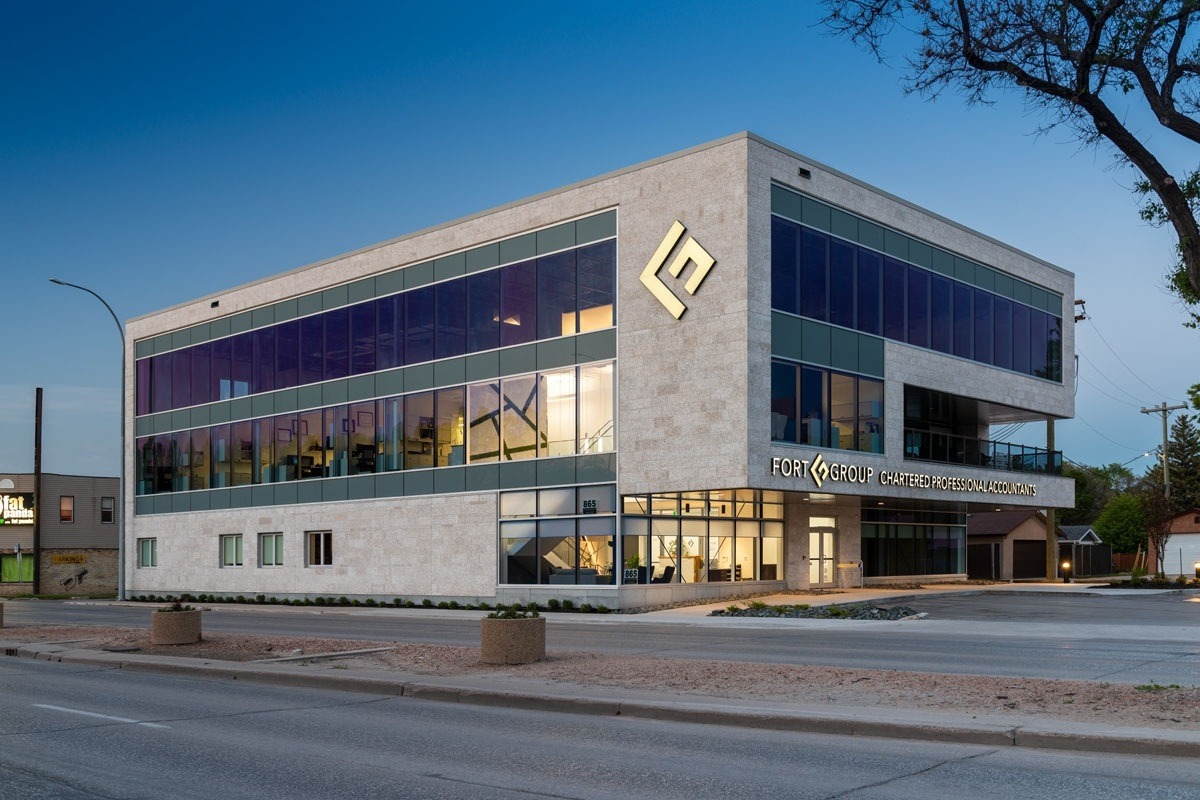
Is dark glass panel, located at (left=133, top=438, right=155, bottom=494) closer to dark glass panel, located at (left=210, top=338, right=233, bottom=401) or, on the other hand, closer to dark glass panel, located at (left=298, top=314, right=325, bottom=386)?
dark glass panel, located at (left=210, top=338, right=233, bottom=401)

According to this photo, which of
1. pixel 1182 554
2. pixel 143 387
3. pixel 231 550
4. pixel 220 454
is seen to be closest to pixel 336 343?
pixel 220 454

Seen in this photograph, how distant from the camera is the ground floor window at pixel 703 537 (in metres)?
34.1

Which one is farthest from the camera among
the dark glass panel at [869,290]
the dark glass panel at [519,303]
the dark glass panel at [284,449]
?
the dark glass panel at [284,449]

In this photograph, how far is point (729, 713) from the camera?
12.0 m

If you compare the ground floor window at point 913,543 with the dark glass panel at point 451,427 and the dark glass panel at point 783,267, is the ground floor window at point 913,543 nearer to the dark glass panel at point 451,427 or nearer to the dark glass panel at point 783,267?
the dark glass panel at point 783,267

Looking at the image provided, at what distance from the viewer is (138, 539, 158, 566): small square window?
52.8m

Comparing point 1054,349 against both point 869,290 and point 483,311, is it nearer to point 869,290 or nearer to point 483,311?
point 869,290

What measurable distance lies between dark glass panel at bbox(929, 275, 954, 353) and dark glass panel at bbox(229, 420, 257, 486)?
27501 mm

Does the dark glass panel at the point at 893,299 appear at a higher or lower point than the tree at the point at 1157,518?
higher

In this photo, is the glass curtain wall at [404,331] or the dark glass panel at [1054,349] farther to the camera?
the dark glass panel at [1054,349]

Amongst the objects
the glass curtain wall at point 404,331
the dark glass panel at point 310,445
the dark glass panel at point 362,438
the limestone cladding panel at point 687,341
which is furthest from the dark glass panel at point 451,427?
the limestone cladding panel at point 687,341

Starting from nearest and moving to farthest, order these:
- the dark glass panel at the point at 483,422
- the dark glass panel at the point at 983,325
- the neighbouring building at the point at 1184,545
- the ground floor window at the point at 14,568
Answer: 1. the dark glass panel at the point at 483,422
2. the dark glass panel at the point at 983,325
3. the ground floor window at the point at 14,568
4. the neighbouring building at the point at 1184,545

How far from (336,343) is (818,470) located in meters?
19.9

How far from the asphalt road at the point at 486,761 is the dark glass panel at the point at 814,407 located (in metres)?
21.7
